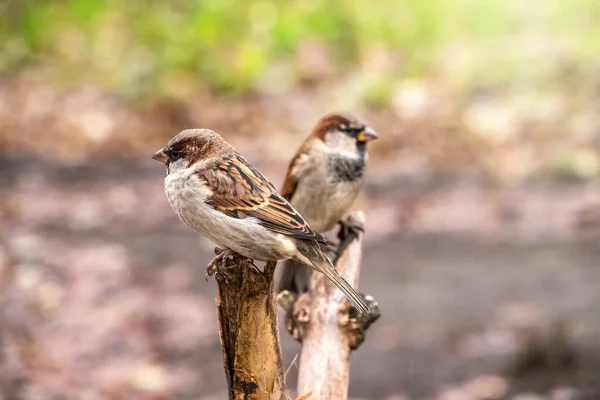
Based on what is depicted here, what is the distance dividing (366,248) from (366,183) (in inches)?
34.9

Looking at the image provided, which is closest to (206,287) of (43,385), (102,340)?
(102,340)

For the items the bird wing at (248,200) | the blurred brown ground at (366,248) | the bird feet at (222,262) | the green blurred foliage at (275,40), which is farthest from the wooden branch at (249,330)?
the green blurred foliage at (275,40)

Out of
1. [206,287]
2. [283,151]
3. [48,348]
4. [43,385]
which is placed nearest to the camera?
[43,385]

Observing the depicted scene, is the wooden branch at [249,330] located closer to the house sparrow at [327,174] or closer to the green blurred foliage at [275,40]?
the house sparrow at [327,174]

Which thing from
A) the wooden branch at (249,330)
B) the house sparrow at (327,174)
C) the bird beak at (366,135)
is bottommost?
the wooden branch at (249,330)

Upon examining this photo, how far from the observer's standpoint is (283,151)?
709 centimetres

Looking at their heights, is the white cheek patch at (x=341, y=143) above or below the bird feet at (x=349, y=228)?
above

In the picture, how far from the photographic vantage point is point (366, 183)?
6.64m

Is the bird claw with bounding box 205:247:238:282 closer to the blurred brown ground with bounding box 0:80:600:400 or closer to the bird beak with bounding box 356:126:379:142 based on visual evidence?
the bird beak with bounding box 356:126:379:142

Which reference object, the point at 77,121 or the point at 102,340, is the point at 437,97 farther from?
the point at 102,340

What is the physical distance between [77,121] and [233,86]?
147 centimetres

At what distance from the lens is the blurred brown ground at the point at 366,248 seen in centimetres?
444

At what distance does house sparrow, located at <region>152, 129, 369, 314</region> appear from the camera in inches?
81.7

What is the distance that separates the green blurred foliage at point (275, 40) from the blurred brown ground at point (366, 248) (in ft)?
1.04
